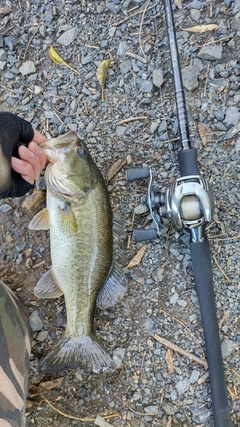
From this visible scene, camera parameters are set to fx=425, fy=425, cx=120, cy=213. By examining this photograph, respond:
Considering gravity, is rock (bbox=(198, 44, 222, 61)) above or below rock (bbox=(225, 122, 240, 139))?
above

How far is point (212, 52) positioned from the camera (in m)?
2.93

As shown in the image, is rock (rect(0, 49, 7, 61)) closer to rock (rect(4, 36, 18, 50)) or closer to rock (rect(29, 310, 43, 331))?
rock (rect(4, 36, 18, 50))

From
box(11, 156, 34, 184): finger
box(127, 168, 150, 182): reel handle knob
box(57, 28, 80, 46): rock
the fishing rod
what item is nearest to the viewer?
box(11, 156, 34, 184): finger

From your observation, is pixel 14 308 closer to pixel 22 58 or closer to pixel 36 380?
pixel 36 380

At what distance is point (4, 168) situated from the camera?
2.25m

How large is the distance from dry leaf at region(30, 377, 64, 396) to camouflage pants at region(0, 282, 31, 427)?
33cm

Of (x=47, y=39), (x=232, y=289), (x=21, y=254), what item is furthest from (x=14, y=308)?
(x=47, y=39)

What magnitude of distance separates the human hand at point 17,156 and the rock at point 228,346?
162 centimetres

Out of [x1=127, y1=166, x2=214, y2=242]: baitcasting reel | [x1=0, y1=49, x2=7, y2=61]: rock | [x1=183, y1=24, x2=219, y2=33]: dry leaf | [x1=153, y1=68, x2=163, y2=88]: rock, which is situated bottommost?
[x1=127, y1=166, x2=214, y2=242]: baitcasting reel

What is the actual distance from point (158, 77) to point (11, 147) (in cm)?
121

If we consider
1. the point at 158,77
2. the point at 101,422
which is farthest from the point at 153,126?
the point at 101,422

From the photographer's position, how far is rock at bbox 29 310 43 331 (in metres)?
2.87

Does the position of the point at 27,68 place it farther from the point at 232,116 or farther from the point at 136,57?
the point at 232,116

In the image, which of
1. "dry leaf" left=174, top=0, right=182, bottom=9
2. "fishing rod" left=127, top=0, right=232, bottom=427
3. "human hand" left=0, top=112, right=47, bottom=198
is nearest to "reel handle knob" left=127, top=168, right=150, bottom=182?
"fishing rod" left=127, top=0, right=232, bottom=427
